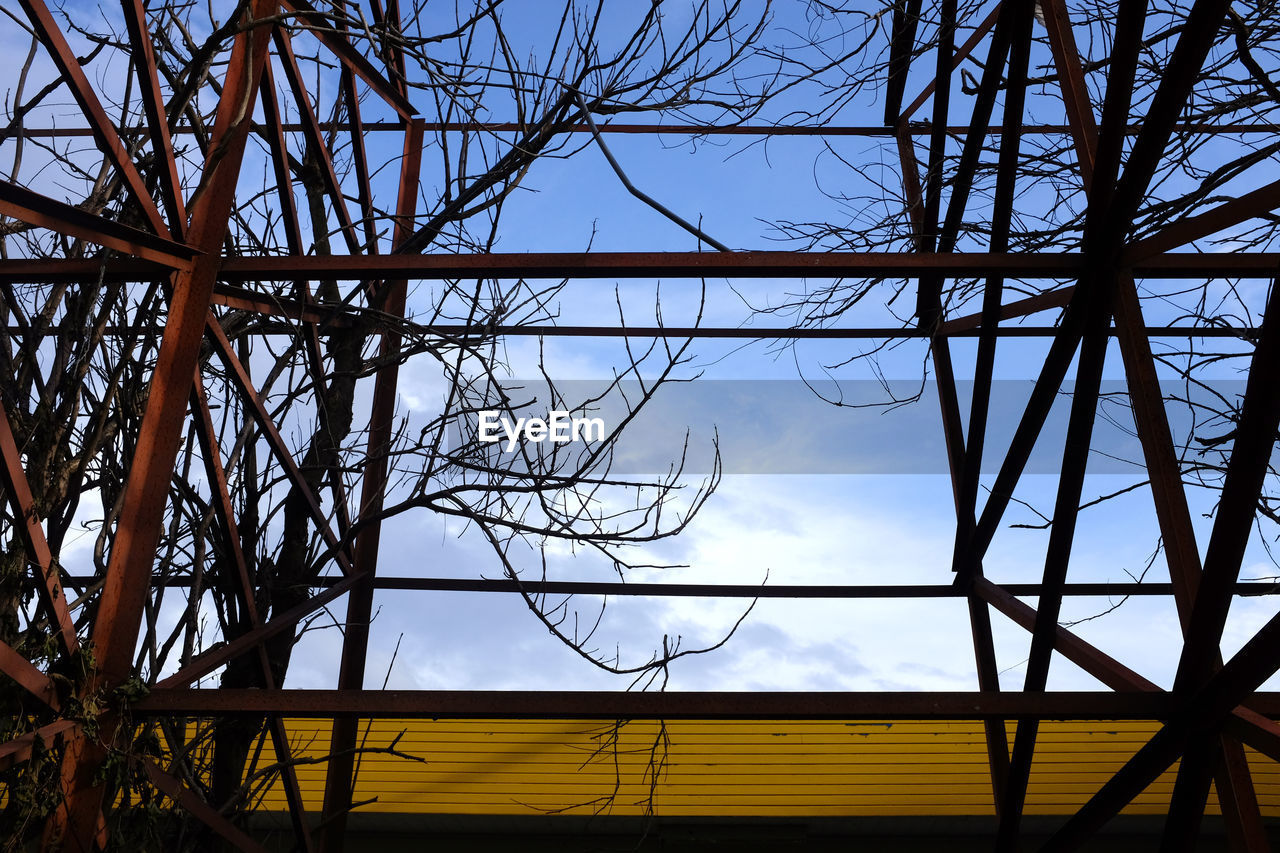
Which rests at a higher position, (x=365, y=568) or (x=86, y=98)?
(x=86, y=98)

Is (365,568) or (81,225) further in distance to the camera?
(365,568)

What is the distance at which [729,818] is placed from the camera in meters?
7.27

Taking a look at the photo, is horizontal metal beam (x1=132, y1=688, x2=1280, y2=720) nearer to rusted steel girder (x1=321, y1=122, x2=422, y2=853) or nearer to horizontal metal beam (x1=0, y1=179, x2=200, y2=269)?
horizontal metal beam (x1=0, y1=179, x2=200, y2=269)

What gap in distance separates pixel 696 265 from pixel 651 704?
6.56ft

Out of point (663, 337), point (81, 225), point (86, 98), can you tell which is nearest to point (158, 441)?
point (81, 225)

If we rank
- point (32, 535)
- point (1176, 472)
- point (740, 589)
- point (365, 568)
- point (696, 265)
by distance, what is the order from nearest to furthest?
point (32, 535), point (1176, 472), point (696, 265), point (365, 568), point (740, 589)

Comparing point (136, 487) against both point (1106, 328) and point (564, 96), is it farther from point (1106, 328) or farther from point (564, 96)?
point (1106, 328)

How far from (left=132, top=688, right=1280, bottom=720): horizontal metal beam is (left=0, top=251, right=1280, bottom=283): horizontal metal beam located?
1908 mm

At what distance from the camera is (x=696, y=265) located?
418cm

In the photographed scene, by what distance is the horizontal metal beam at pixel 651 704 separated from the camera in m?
3.65

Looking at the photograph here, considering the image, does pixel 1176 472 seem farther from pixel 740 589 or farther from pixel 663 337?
pixel 740 589

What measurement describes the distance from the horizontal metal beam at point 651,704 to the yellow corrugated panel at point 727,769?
3.57 m

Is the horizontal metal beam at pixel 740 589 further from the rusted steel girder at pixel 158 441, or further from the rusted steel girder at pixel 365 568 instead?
the rusted steel girder at pixel 158 441

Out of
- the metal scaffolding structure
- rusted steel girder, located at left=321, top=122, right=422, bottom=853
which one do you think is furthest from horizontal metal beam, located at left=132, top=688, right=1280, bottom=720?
rusted steel girder, located at left=321, top=122, right=422, bottom=853
